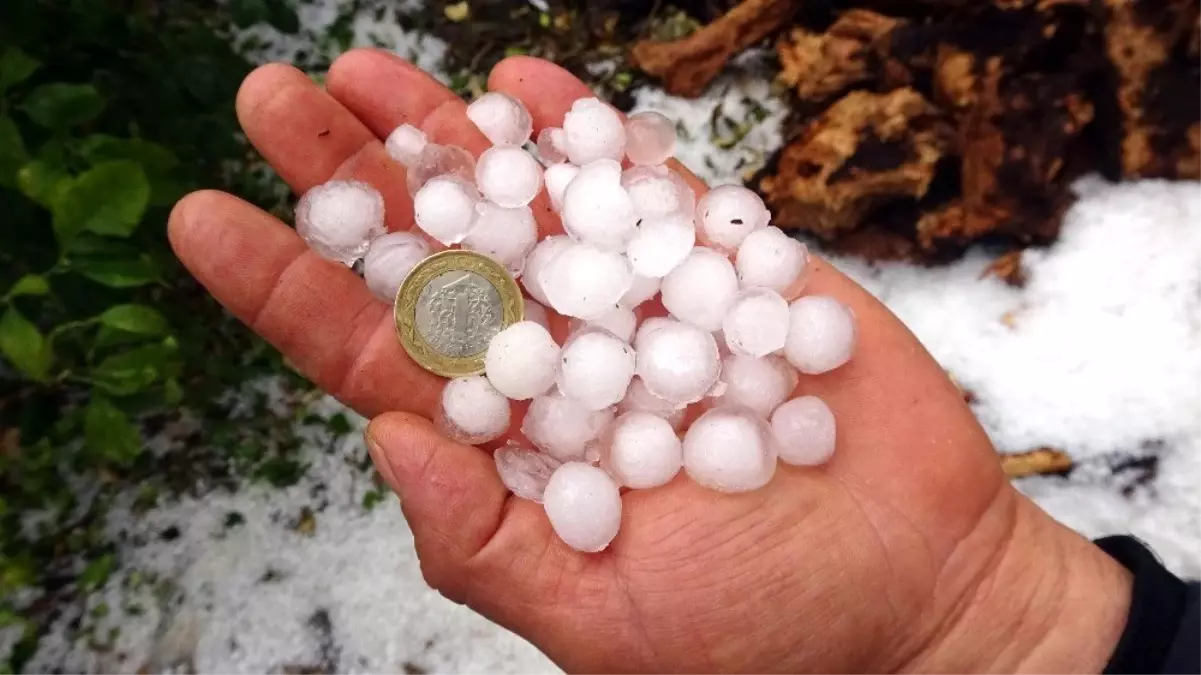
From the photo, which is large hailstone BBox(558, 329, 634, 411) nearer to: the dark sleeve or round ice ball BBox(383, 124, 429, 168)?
round ice ball BBox(383, 124, 429, 168)

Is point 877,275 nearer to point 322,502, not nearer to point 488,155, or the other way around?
point 488,155

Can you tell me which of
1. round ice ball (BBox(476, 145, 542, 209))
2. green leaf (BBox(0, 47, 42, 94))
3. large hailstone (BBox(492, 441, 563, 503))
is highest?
green leaf (BBox(0, 47, 42, 94))

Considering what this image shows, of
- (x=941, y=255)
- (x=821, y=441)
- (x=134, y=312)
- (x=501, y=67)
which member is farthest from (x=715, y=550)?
(x=941, y=255)

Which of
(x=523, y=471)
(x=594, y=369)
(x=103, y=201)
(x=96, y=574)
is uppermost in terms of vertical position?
(x=103, y=201)

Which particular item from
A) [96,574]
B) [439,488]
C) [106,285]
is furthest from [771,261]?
[96,574]

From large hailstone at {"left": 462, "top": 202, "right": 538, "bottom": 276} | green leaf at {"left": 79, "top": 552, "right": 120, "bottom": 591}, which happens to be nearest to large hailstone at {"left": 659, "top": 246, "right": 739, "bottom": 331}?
large hailstone at {"left": 462, "top": 202, "right": 538, "bottom": 276}

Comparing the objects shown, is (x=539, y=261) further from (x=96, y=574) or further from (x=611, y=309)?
(x=96, y=574)
